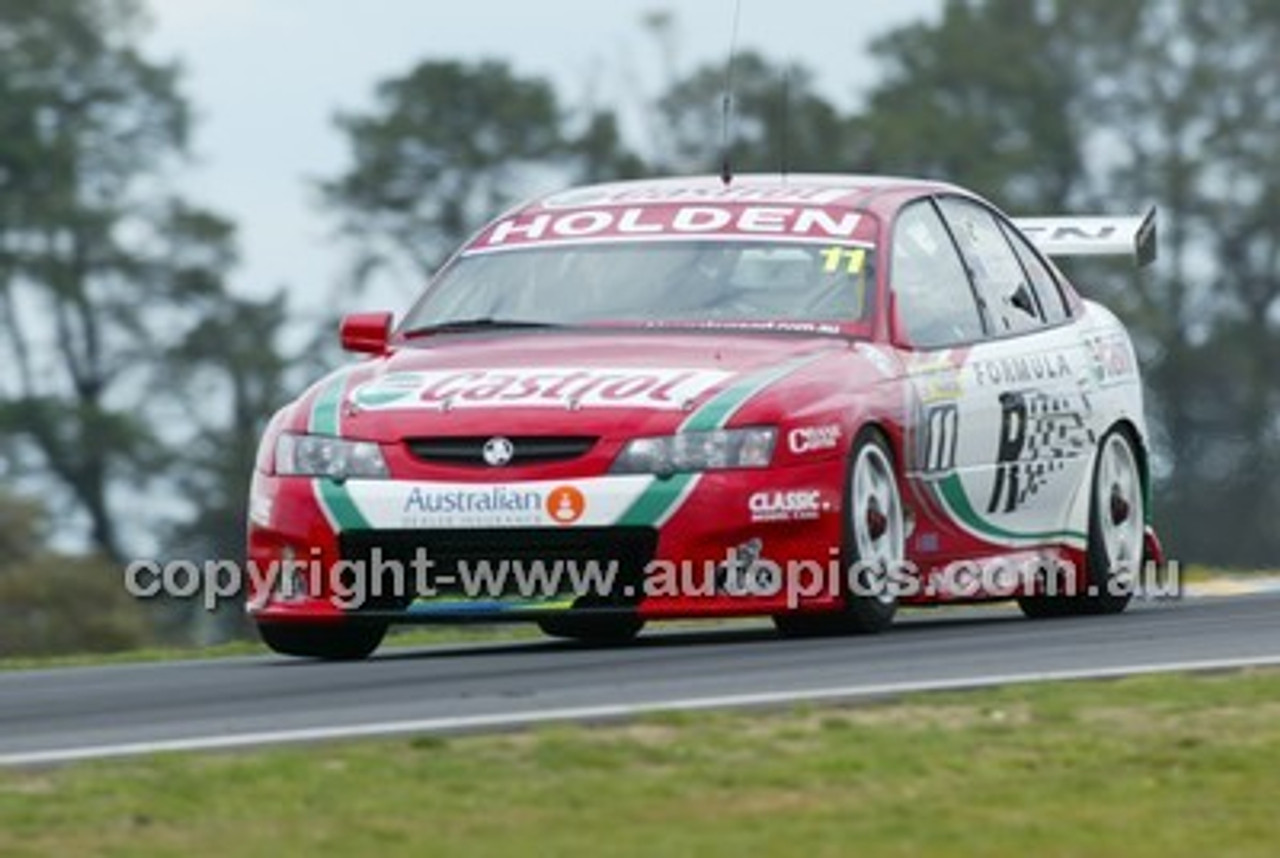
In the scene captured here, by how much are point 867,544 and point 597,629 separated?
140 cm

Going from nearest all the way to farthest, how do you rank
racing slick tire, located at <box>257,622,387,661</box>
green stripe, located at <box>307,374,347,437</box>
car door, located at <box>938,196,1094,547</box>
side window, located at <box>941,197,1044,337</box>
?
green stripe, located at <box>307,374,347,437</box>
racing slick tire, located at <box>257,622,387,661</box>
car door, located at <box>938,196,1094,547</box>
side window, located at <box>941,197,1044,337</box>

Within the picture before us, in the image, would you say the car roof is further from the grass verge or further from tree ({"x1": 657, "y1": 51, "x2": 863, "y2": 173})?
tree ({"x1": 657, "y1": 51, "x2": 863, "y2": 173})

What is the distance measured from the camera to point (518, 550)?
11.7 meters

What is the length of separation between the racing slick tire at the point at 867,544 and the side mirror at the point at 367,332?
1555 millimetres

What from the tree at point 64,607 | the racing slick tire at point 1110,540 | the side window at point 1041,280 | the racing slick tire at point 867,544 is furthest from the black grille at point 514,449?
the tree at point 64,607

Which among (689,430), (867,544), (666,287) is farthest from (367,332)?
(867,544)

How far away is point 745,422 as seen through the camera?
1175 centimetres

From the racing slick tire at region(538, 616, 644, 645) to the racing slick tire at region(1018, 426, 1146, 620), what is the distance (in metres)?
1.53

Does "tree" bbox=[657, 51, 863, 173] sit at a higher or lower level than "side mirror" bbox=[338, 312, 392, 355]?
lower

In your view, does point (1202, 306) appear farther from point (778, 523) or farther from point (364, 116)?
point (778, 523)

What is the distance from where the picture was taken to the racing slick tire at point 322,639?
12.3 meters

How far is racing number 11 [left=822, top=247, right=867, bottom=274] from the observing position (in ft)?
42.6

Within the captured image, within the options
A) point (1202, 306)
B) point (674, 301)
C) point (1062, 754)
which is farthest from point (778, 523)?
point (1202, 306)

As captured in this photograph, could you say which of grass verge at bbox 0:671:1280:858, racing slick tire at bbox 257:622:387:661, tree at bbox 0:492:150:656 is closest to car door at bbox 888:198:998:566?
racing slick tire at bbox 257:622:387:661
